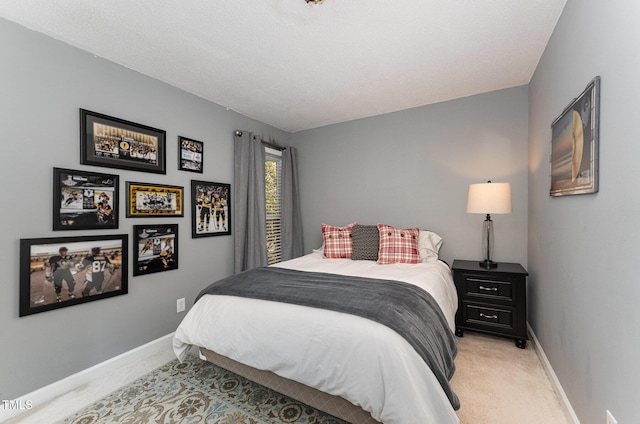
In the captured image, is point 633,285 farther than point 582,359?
No

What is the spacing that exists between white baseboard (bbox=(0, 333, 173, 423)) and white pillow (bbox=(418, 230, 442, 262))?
2794 mm

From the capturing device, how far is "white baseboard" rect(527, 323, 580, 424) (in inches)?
61.3

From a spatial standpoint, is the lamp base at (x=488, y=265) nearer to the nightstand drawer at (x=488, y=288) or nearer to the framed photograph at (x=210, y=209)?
the nightstand drawer at (x=488, y=288)

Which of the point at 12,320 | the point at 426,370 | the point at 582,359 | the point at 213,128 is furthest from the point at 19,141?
the point at 582,359

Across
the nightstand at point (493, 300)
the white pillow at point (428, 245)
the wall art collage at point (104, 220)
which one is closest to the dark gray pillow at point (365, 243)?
the white pillow at point (428, 245)

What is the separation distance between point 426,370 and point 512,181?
2492 millimetres

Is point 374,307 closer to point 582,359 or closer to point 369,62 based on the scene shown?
point 582,359

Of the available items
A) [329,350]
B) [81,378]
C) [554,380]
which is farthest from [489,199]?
[81,378]

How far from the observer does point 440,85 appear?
2.80 m

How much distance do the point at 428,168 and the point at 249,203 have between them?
2301 mm

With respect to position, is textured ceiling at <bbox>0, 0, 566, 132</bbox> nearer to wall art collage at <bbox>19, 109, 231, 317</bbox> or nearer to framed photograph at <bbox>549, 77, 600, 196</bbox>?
wall art collage at <bbox>19, 109, 231, 317</bbox>

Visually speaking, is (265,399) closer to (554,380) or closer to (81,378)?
(81,378)

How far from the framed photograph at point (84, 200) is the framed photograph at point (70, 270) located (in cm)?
12

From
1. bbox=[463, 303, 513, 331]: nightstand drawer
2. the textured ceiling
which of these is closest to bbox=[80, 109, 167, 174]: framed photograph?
the textured ceiling
